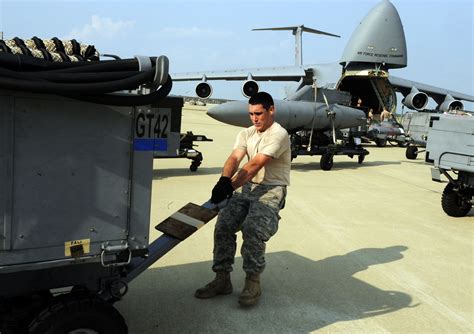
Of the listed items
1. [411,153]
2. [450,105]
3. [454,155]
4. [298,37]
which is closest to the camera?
[454,155]

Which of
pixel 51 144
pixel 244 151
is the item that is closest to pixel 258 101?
pixel 244 151

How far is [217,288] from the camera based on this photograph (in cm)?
400

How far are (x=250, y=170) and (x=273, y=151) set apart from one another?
0.92 feet

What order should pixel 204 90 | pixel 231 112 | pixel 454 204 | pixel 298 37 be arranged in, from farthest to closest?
1. pixel 298 37
2. pixel 204 90
3. pixel 231 112
4. pixel 454 204

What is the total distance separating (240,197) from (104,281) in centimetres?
170

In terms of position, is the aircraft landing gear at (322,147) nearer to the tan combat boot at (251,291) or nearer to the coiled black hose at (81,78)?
the tan combat boot at (251,291)

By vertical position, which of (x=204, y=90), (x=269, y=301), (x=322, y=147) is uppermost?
(x=204, y=90)

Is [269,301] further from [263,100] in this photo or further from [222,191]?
[263,100]

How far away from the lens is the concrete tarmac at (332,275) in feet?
12.0

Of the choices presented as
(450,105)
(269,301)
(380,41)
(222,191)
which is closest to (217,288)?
(269,301)

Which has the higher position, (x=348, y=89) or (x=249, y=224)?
(x=348, y=89)

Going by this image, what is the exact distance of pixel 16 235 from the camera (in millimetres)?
2217

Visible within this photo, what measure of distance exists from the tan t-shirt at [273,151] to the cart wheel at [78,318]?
74.4 inches

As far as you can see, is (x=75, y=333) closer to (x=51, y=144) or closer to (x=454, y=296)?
(x=51, y=144)
